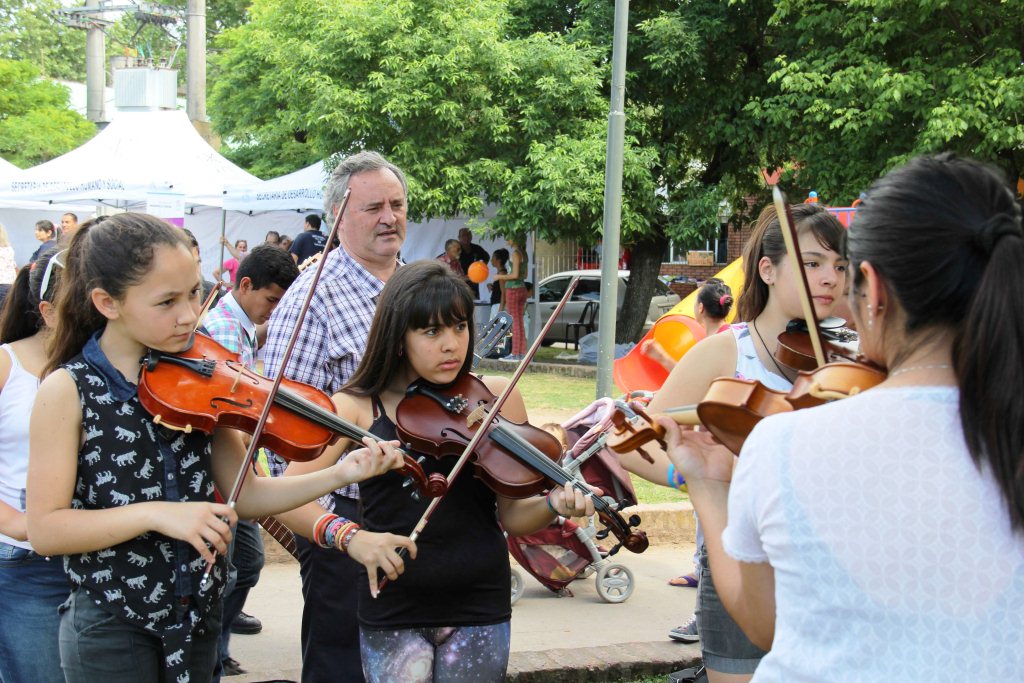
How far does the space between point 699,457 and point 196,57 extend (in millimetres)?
21623

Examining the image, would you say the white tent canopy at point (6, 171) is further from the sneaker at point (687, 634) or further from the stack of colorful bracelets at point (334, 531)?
the stack of colorful bracelets at point (334, 531)

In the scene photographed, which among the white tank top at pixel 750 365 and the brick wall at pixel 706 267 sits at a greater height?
the white tank top at pixel 750 365

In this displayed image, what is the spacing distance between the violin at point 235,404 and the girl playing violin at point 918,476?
1.23m

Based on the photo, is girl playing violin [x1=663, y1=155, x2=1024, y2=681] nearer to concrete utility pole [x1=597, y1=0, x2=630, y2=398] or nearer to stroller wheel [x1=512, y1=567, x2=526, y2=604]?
stroller wheel [x1=512, y1=567, x2=526, y2=604]

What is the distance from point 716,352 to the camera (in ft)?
9.55

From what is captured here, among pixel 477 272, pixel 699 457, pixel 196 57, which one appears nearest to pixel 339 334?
pixel 699 457

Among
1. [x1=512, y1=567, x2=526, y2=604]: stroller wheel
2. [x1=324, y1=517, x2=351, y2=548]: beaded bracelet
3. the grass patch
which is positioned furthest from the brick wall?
[x1=324, y1=517, x2=351, y2=548]: beaded bracelet

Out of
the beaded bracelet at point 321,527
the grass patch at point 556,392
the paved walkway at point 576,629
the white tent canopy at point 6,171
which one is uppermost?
the white tent canopy at point 6,171

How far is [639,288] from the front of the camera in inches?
695

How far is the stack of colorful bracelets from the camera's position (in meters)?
2.61

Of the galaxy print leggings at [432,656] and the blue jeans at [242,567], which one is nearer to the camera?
the galaxy print leggings at [432,656]

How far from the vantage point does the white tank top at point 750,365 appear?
9.41 ft

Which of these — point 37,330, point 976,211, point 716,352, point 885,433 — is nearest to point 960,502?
point 885,433

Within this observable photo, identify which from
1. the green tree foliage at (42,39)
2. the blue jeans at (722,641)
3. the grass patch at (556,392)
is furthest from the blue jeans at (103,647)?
the green tree foliage at (42,39)
